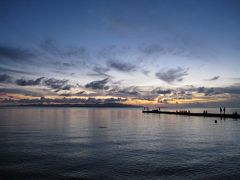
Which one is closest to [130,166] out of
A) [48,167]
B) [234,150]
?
[48,167]

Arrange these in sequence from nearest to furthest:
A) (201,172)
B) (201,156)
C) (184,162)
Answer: (201,172) < (184,162) < (201,156)

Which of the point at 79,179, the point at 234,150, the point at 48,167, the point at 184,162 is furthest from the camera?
the point at 234,150

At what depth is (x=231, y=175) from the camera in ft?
71.3

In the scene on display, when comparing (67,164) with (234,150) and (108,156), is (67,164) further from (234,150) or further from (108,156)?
(234,150)

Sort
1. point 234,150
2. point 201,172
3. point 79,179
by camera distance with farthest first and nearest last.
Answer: point 234,150, point 201,172, point 79,179

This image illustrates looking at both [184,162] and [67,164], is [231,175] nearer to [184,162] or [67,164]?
[184,162]

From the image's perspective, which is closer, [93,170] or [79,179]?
[79,179]

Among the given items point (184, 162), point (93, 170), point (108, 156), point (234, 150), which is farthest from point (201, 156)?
point (93, 170)

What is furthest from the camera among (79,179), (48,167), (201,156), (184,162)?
(201,156)

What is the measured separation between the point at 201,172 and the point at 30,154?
1976 cm

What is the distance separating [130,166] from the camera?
24.7 m

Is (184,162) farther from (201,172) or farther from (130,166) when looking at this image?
(130,166)

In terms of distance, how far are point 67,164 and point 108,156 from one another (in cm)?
552

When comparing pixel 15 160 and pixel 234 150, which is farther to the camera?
pixel 234 150
